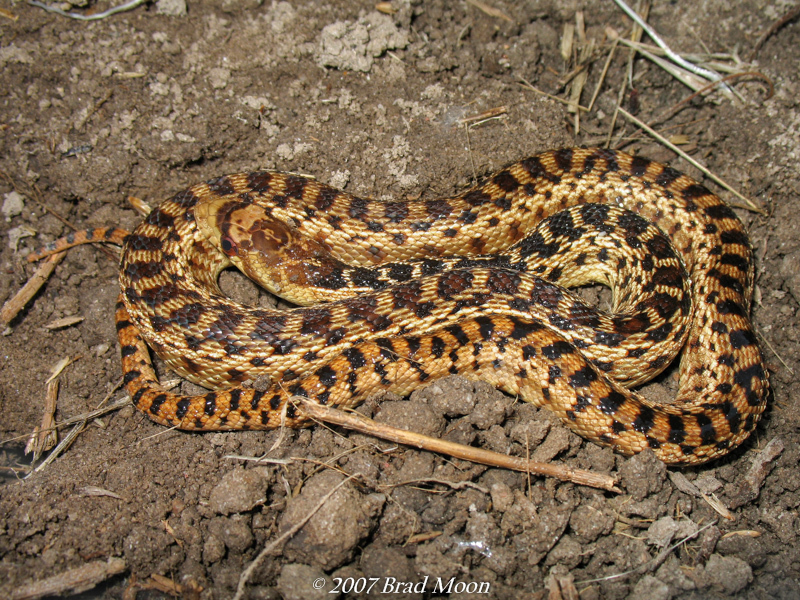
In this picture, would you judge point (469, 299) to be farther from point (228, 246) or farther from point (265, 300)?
point (228, 246)

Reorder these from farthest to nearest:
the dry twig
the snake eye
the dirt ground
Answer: the snake eye < the dry twig < the dirt ground

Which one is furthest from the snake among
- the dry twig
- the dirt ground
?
the dry twig

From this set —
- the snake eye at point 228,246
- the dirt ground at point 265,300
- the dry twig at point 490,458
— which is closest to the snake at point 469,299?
the snake eye at point 228,246

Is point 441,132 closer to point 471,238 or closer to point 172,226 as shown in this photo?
point 471,238

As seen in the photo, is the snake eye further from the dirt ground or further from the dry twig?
the dry twig

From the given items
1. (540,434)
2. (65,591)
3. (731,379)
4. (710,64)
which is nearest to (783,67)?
(710,64)

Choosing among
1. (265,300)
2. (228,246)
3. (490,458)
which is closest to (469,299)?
(490,458)

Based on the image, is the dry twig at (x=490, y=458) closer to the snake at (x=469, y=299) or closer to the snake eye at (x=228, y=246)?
the snake at (x=469, y=299)
